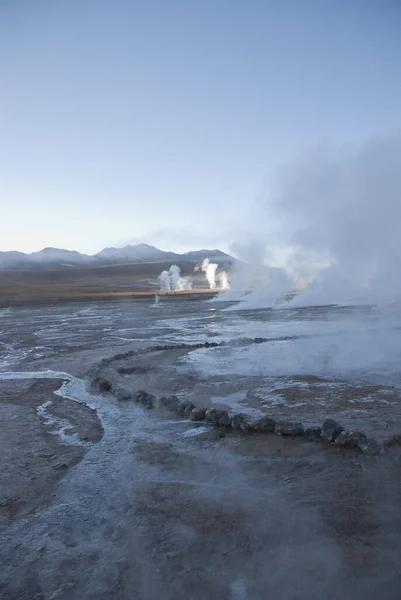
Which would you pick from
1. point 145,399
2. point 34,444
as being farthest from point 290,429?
point 34,444

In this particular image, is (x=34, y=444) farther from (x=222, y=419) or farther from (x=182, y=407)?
(x=222, y=419)

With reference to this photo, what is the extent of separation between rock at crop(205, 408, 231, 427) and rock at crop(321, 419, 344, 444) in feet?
5.01

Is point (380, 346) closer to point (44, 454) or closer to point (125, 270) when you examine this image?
point (44, 454)

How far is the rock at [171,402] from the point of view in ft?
27.9

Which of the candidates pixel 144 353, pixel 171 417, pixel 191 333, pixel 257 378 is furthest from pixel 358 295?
pixel 171 417

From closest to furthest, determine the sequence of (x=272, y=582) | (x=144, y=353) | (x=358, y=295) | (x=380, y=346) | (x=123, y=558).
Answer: (x=272, y=582), (x=123, y=558), (x=380, y=346), (x=144, y=353), (x=358, y=295)

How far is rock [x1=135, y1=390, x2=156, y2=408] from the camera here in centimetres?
889

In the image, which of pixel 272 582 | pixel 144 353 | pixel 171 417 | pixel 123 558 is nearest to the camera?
pixel 272 582

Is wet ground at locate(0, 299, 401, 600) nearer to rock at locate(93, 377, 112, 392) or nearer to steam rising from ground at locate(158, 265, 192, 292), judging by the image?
rock at locate(93, 377, 112, 392)

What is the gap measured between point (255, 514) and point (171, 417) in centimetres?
360

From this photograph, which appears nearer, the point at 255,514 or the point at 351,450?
the point at 255,514

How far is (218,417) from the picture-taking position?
7.61 metres

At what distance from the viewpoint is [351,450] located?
618cm

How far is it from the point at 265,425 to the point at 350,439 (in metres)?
1.36
